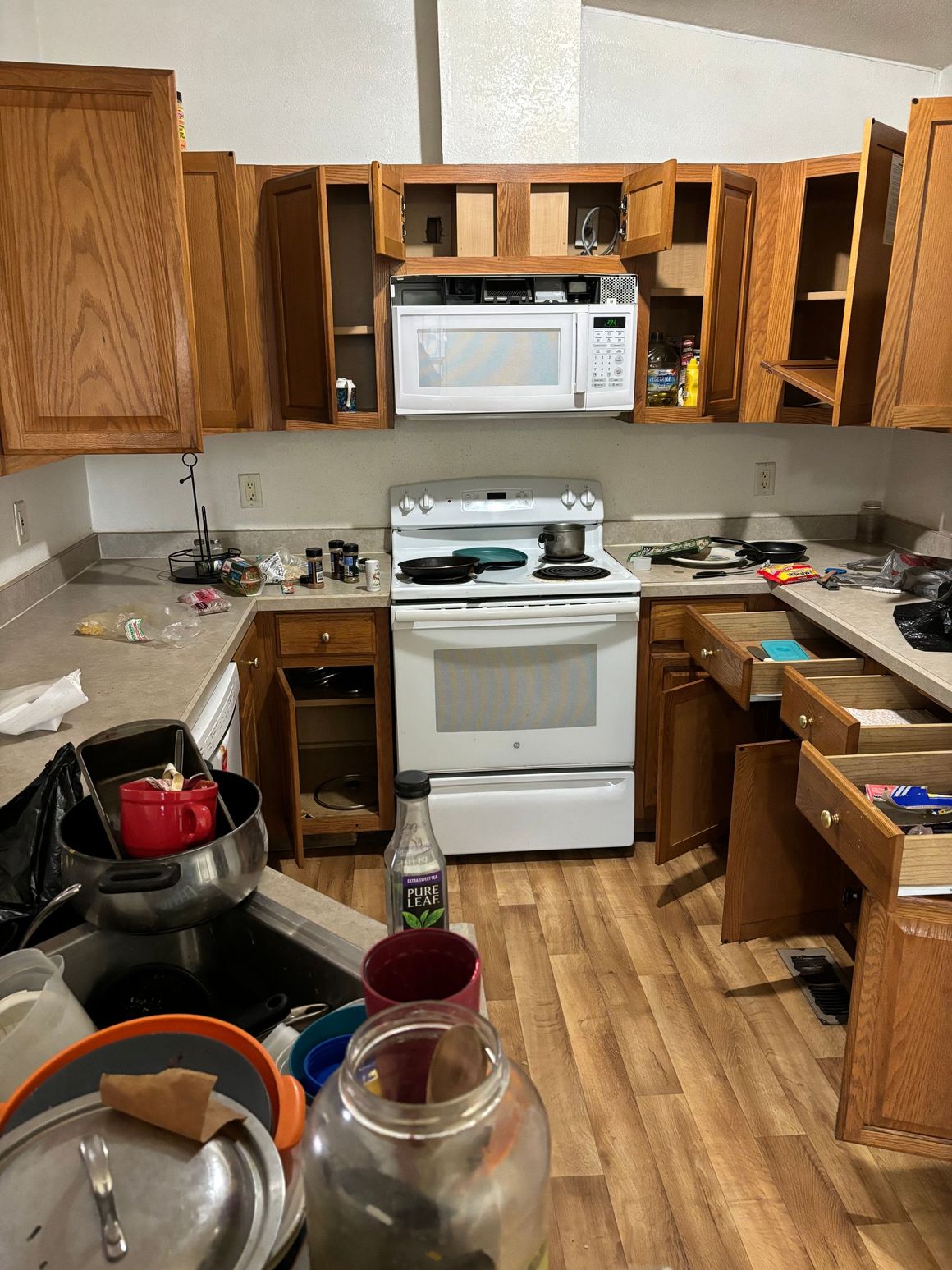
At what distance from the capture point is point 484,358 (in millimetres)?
2797

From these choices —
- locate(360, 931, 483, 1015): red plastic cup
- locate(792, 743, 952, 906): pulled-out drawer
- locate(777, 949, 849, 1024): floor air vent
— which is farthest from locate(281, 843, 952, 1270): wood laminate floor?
locate(360, 931, 483, 1015): red plastic cup

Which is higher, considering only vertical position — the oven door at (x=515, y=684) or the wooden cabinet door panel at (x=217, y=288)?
the wooden cabinet door panel at (x=217, y=288)

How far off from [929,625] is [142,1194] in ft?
7.16

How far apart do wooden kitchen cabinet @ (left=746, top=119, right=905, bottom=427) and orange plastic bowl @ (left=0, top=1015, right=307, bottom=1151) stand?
231 cm

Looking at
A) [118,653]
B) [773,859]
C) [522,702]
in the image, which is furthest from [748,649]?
[118,653]

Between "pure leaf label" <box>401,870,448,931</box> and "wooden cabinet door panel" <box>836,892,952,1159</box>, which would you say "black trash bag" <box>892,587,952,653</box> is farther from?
"pure leaf label" <box>401,870,448,931</box>

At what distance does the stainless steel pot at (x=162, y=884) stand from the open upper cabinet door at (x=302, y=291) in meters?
2.03

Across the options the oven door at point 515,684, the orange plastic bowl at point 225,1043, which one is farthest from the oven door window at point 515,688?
the orange plastic bowl at point 225,1043

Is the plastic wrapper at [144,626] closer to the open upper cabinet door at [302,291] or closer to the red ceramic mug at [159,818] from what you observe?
the open upper cabinet door at [302,291]

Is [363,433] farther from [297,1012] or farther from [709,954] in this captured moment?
[297,1012]

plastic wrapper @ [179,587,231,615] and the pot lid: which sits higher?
the pot lid

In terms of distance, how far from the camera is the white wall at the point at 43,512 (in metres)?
2.50

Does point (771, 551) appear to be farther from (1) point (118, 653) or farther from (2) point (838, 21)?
(1) point (118, 653)

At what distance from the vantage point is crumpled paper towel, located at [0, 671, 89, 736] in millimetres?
1663
